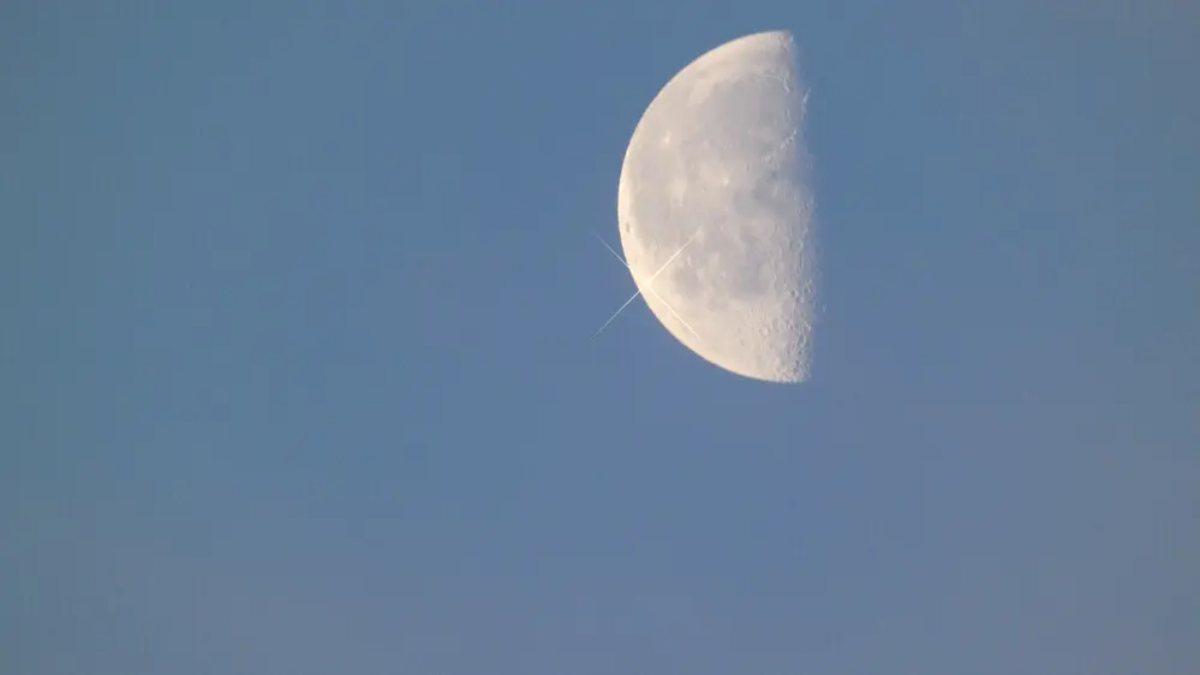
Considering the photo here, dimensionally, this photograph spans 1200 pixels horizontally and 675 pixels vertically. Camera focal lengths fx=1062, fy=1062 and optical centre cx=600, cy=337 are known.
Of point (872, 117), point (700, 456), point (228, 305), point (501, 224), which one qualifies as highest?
point (872, 117)

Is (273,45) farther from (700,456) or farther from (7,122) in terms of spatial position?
(700,456)

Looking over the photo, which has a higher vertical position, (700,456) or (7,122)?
(7,122)

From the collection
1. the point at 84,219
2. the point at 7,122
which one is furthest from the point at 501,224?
the point at 7,122

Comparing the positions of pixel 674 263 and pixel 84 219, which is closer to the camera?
pixel 674 263

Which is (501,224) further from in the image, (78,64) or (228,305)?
(78,64)

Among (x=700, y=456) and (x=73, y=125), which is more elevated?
(x=73, y=125)

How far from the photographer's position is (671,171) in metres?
4.14

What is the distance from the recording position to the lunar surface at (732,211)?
159 inches

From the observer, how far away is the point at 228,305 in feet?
14.3

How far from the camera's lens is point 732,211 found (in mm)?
4055

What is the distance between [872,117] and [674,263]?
94 centimetres

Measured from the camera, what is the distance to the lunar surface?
4.05 meters

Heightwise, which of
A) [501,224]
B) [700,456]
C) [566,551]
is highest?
[501,224]

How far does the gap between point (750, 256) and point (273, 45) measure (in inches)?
84.3
